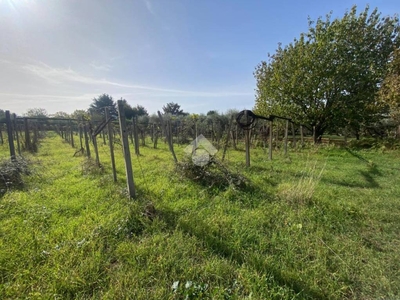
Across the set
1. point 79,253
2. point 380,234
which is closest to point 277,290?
point 380,234

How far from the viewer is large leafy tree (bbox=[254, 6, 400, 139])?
8.32 meters

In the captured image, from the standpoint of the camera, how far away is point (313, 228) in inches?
91.1

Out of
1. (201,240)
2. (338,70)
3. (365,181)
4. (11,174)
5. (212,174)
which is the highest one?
(338,70)

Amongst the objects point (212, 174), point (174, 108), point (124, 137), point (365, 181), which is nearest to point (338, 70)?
point (365, 181)

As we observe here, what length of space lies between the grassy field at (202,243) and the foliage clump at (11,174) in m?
0.49

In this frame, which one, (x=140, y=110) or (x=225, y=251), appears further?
(x=140, y=110)

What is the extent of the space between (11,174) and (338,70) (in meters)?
12.0

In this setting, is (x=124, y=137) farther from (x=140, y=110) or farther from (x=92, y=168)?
(x=140, y=110)

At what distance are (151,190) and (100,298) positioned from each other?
2.18m

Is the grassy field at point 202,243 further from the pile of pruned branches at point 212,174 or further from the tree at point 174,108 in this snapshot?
the tree at point 174,108

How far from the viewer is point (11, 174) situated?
13.3 feet

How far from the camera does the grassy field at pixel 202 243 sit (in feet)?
4.94

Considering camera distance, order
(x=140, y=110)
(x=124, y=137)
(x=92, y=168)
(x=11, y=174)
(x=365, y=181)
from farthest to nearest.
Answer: (x=140, y=110) → (x=92, y=168) → (x=365, y=181) → (x=11, y=174) → (x=124, y=137)

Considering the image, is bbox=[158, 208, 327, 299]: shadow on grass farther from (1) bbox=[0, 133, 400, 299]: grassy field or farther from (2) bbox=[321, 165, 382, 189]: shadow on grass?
(2) bbox=[321, 165, 382, 189]: shadow on grass
